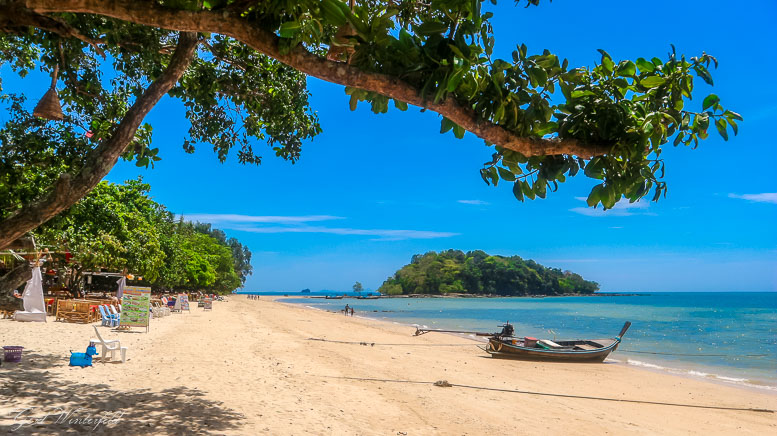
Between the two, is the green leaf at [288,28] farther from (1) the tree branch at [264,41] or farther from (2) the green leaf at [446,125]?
(2) the green leaf at [446,125]

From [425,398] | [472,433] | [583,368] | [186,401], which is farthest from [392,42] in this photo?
[583,368]

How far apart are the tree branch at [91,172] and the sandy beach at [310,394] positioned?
210cm

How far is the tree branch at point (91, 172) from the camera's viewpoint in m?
3.72

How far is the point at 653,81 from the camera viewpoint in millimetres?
2639

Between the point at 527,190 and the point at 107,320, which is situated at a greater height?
the point at 527,190

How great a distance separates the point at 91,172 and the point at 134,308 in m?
11.9

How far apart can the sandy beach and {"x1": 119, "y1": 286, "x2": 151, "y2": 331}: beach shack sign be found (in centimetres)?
66

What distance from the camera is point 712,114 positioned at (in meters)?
2.59

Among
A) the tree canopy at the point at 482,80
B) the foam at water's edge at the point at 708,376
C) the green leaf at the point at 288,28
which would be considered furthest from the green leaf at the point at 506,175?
the foam at water's edge at the point at 708,376

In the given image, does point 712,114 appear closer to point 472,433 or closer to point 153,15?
point 153,15

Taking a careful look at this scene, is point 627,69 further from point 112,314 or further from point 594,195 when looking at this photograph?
point 112,314

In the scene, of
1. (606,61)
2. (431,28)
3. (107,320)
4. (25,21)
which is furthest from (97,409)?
(107,320)

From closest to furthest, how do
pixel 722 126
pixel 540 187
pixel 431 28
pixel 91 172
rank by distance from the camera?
pixel 431 28, pixel 722 126, pixel 540 187, pixel 91 172

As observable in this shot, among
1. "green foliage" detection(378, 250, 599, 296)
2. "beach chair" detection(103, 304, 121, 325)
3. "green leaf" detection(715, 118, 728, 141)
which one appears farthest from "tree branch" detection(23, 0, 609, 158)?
"green foliage" detection(378, 250, 599, 296)
